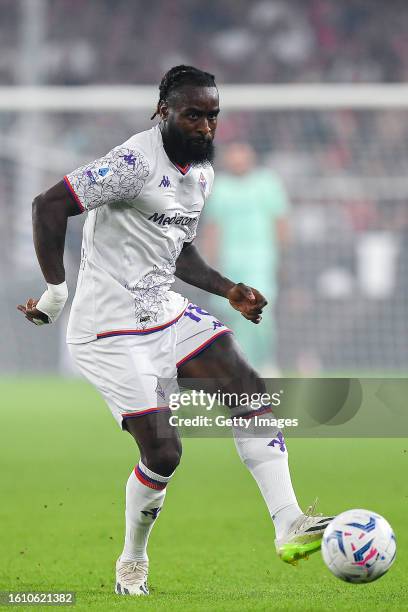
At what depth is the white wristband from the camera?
4984 mm

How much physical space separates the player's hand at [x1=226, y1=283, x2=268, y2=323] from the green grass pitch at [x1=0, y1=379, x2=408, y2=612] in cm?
115

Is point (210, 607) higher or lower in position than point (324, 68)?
lower

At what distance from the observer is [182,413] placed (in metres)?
5.39

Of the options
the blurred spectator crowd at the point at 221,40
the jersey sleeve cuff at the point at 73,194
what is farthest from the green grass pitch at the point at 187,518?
the blurred spectator crowd at the point at 221,40

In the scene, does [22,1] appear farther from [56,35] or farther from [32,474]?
[32,474]

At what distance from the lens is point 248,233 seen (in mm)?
12594

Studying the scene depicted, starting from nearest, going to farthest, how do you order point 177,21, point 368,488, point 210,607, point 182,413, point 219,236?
point 210,607, point 182,413, point 368,488, point 219,236, point 177,21

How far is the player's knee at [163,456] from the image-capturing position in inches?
189

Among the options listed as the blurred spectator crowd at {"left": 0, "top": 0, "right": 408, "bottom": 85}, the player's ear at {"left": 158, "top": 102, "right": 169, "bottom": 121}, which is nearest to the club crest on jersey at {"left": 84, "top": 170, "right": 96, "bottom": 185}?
the player's ear at {"left": 158, "top": 102, "right": 169, "bottom": 121}

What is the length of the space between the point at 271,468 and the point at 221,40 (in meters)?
17.6

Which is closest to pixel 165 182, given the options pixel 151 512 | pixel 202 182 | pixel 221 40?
pixel 202 182

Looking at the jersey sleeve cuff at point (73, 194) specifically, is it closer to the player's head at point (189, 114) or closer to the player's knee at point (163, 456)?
the player's head at point (189, 114)

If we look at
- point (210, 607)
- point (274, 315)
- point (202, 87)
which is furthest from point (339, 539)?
point (274, 315)

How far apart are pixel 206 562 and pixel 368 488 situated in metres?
2.23
